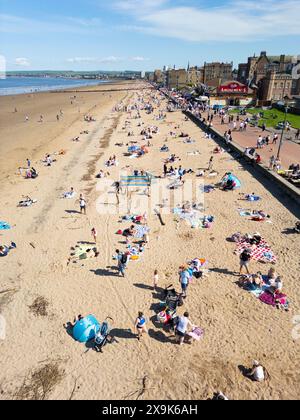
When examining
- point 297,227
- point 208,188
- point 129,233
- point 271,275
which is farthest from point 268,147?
point 271,275

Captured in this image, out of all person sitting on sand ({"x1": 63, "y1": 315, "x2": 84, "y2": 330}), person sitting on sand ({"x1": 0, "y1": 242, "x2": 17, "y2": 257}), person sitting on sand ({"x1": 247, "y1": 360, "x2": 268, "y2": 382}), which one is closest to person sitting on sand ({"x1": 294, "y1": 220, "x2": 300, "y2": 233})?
person sitting on sand ({"x1": 247, "y1": 360, "x2": 268, "y2": 382})

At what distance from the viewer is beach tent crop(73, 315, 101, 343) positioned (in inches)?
320

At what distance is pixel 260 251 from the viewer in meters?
11.8

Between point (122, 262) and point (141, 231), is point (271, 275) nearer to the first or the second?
point (122, 262)

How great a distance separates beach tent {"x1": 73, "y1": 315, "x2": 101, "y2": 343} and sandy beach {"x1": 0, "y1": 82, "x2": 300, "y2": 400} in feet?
0.79

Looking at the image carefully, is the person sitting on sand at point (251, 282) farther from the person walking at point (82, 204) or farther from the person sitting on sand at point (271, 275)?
the person walking at point (82, 204)

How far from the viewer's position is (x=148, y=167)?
2294 cm

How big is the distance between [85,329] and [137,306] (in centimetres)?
185

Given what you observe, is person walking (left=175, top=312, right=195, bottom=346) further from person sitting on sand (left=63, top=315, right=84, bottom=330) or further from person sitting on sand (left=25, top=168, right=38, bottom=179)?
person sitting on sand (left=25, top=168, right=38, bottom=179)

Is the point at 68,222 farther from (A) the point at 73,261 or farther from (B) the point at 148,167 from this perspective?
(B) the point at 148,167

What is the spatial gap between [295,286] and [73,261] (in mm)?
8170

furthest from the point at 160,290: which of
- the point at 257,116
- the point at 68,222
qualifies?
the point at 257,116

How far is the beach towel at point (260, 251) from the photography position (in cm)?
1129
